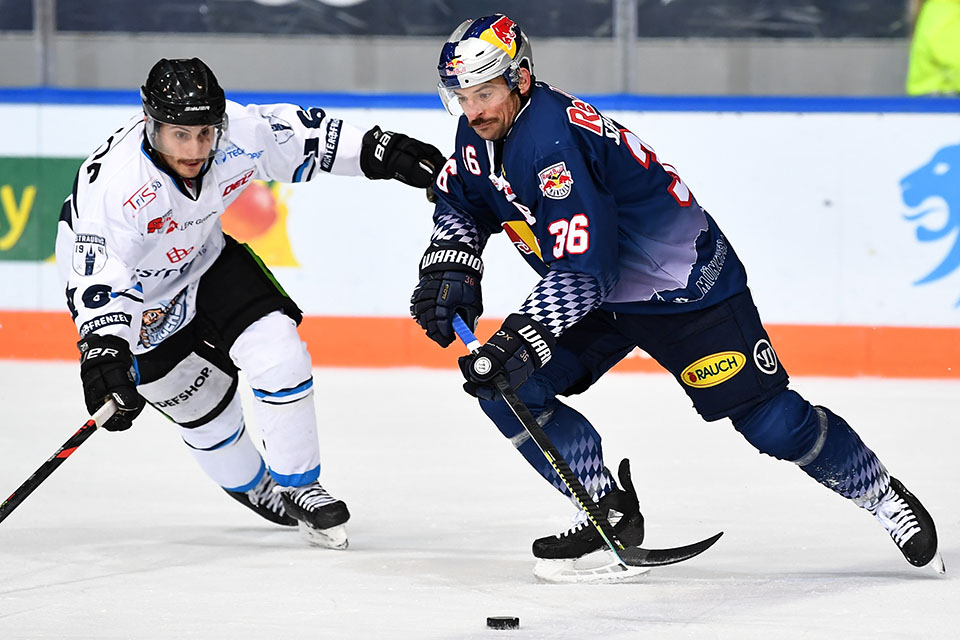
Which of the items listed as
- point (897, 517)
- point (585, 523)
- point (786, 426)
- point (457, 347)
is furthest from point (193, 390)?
point (457, 347)

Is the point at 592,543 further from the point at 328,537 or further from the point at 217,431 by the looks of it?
the point at 217,431

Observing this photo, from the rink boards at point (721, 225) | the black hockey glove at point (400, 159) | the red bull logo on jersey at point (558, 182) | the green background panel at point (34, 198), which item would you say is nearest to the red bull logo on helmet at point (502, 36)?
the red bull logo on jersey at point (558, 182)

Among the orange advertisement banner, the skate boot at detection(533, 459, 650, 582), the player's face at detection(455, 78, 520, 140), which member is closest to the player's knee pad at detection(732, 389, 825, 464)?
the skate boot at detection(533, 459, 650, 582)

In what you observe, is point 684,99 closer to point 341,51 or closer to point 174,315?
point 341,51

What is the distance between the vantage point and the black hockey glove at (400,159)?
150 inches

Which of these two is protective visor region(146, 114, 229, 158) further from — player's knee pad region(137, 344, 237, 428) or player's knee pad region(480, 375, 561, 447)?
player's knee pad region(480, 375, 561, 447)

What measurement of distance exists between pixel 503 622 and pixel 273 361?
3.35ft

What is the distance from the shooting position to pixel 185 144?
3371 mm

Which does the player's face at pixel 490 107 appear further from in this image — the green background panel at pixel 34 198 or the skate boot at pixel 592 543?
the green background panel at pixel 34 198

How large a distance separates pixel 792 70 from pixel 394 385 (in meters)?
2.15

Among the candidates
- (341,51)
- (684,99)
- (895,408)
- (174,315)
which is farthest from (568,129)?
(341,51)

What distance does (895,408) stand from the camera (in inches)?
215

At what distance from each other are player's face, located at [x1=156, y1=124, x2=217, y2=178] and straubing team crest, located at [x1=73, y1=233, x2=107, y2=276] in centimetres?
24

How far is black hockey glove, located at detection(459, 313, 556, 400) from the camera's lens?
3.01 m
